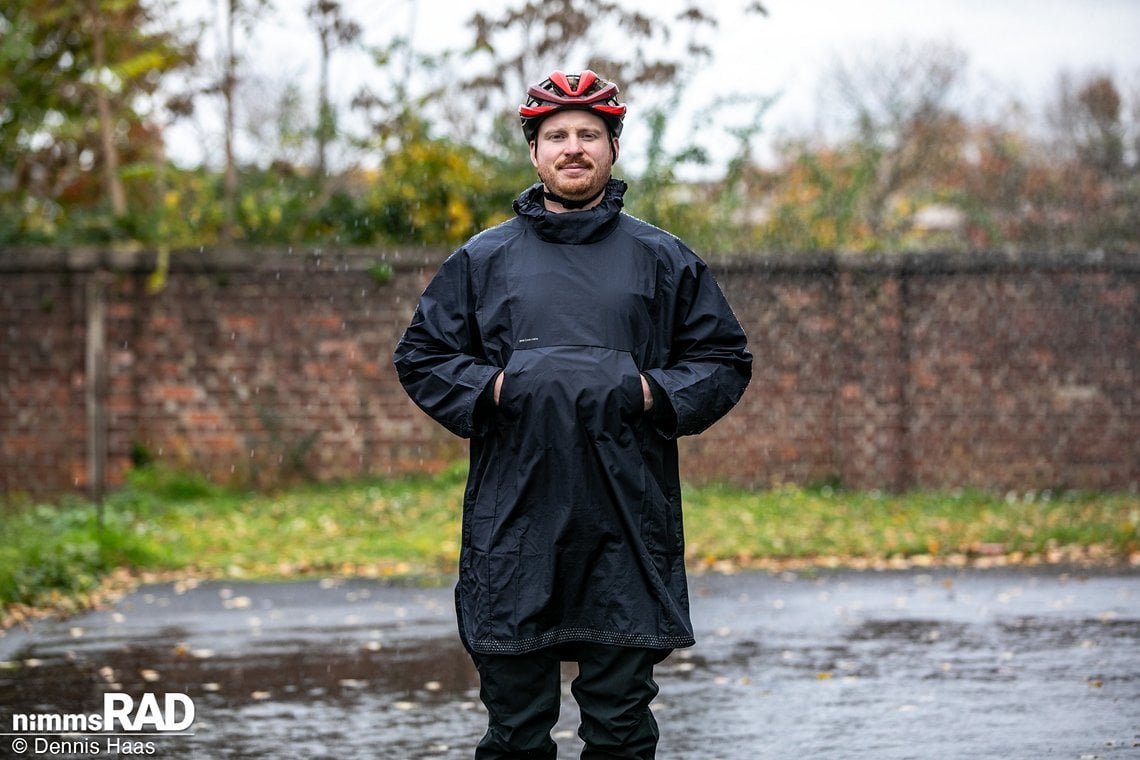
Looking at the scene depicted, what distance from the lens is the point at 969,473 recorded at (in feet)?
47.0

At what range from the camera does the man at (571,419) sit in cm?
385

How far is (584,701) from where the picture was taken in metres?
3.93

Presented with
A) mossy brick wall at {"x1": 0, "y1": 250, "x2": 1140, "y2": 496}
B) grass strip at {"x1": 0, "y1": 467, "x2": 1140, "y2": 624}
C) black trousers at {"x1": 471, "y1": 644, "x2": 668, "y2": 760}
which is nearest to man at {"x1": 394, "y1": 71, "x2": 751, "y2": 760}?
black trousers at {"x1": 471, "y1": 644, "x2": 668, "y2": 760}

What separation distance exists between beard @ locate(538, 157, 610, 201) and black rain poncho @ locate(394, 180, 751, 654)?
58 mm

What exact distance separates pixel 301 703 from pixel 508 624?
277 centimetres

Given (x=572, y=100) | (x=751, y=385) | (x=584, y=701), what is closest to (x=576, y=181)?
(x=572, y=100)

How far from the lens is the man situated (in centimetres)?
385

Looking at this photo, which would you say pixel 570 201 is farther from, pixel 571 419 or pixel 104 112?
pixel 104 112

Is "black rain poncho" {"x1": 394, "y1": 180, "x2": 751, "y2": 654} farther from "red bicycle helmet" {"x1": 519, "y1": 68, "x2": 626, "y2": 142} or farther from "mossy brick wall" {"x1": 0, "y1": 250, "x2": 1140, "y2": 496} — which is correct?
"mossy brick wall" {"x1": 0, "y1": 250, "x2": 1140, "y2": 496}

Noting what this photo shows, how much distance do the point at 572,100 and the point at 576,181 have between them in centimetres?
22

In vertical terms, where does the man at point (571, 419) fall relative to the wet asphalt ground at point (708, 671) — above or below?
above

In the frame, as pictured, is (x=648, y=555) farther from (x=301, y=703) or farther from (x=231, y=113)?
(x=231, y=113)

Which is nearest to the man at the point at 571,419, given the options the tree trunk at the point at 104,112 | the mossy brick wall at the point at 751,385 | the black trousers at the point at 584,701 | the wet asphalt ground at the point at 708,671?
the black trousers at the point at 584,701

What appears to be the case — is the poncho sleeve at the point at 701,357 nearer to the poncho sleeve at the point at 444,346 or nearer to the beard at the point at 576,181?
the beard at the point at 576,181
